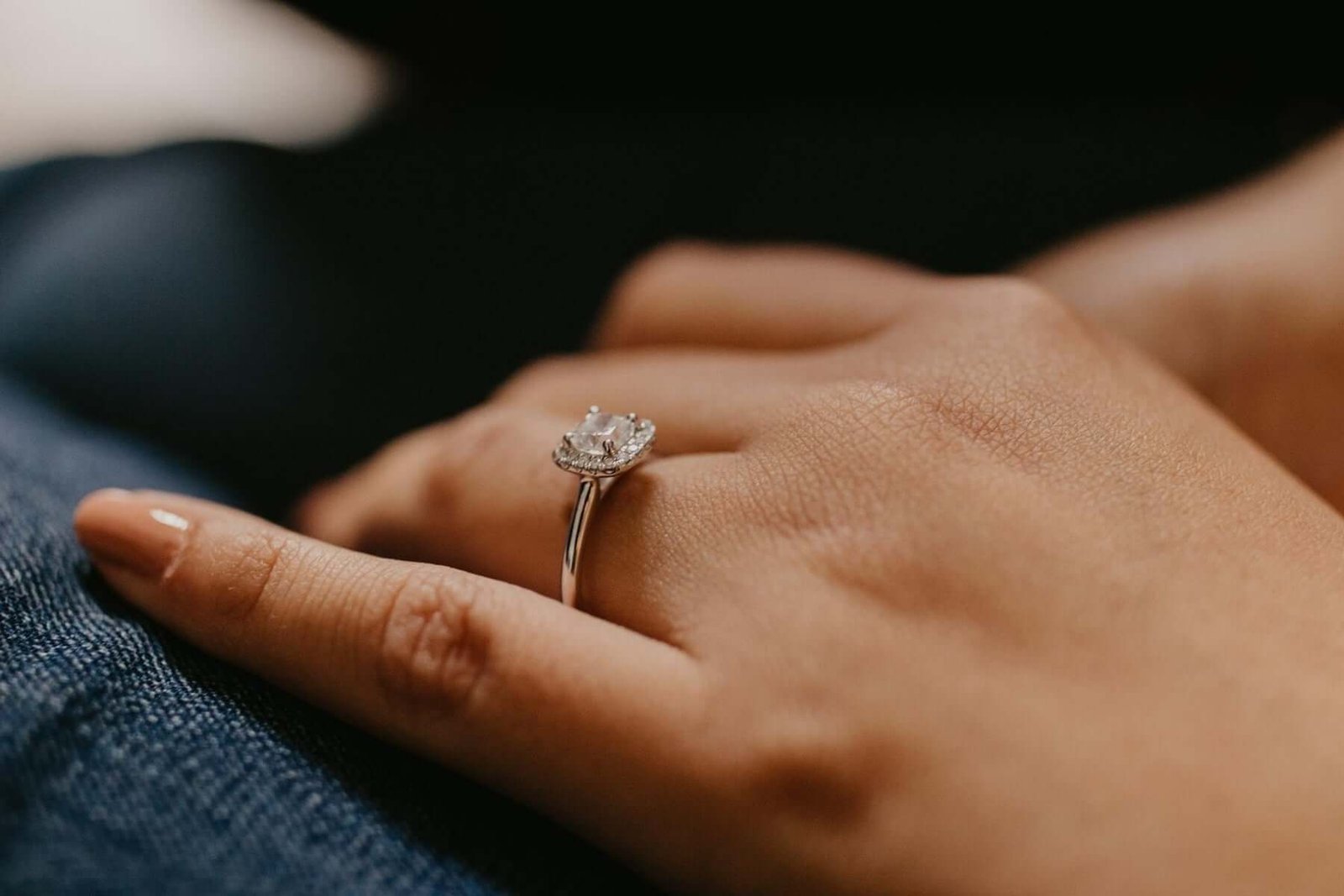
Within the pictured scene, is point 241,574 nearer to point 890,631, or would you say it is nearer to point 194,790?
point 194,790

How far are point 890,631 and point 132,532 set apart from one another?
19.3 inches

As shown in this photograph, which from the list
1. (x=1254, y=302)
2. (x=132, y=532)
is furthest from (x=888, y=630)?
(x=1254, y=302)

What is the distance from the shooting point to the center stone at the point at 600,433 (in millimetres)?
691

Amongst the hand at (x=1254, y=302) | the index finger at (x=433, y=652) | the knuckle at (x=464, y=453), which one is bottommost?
the index finger at (x=433, y=652)

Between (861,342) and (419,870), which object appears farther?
(861,342)

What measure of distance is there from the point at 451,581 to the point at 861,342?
1.26 feet

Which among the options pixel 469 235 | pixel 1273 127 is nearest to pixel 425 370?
pixel 469 235

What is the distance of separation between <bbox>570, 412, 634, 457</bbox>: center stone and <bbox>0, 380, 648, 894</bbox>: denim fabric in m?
0.23

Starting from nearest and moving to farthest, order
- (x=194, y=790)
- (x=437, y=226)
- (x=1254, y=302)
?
(x=194, y=790) → (x=1254, y=302) → (x=437, y=226)

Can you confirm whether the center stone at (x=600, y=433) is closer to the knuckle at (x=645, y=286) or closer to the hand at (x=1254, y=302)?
the knuckle at (x=645, y=286)

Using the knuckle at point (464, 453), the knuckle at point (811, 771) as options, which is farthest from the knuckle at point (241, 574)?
the knuckle at point (811, 771)

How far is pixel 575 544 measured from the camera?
66cm

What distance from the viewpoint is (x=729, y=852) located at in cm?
53

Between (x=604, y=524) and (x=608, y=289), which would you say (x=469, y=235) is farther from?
(x=604, y=524)
